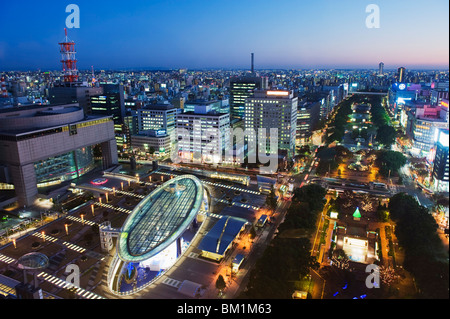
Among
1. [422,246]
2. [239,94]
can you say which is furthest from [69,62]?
[422,246]

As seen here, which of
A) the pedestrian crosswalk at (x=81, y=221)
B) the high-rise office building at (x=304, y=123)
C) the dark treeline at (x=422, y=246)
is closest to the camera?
the dark treeline at (x=422, y=246)

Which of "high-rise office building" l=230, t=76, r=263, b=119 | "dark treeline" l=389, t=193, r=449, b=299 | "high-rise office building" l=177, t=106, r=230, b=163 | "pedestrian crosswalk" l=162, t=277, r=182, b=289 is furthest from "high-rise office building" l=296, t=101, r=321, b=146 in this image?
"pedestrian crosswalk" l=162, t=277, r=182, b=289

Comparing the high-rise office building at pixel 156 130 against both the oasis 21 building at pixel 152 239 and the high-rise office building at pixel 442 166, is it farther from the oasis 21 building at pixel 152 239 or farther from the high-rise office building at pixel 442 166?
the high-rise office building at pixel 442 166

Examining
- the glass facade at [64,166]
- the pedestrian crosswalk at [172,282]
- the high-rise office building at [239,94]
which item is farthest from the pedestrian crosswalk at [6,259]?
the high-rise office building at [239,94]

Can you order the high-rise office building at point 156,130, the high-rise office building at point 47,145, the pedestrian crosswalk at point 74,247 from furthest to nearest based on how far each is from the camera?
the high-rise office building at point 156,130 → the high-rise office building at point 47,145 → the pedestrian crosswalk at point 74,247
